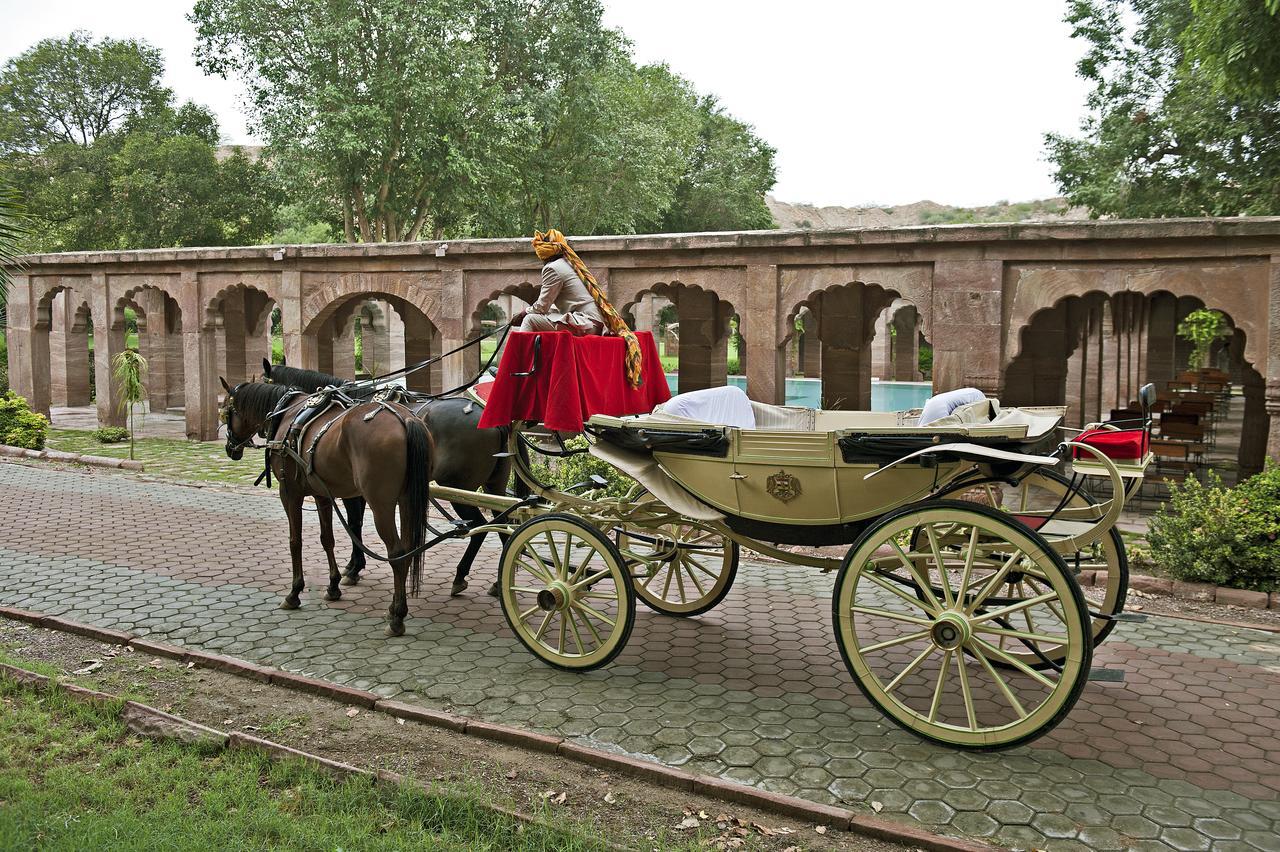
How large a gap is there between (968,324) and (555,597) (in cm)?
796

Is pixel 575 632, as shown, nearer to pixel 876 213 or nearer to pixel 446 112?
pixel 446 112

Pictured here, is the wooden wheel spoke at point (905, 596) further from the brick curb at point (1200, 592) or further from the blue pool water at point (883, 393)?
the blue pool water at point (883, 393)

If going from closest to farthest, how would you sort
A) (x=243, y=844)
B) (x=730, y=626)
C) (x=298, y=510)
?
(x=243, y=844) < (x=730, y=626) < (x=298, y=510)

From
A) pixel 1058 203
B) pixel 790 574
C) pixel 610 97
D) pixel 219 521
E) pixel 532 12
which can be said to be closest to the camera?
pixel 790 574

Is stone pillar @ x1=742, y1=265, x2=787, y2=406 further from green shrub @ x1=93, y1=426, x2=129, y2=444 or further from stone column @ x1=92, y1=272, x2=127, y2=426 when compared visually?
A: stone column @ x1=92, y1=272, x2=127, y2=426

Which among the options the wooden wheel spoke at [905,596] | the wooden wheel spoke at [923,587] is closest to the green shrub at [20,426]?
the wooden wheel spoke at [905,596]

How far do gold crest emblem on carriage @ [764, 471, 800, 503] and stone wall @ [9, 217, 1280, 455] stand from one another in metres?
7.40

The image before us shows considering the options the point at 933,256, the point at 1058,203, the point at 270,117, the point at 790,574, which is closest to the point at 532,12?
the point at 270,117

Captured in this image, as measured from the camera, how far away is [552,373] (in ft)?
20.1

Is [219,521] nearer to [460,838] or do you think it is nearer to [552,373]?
[552,373]

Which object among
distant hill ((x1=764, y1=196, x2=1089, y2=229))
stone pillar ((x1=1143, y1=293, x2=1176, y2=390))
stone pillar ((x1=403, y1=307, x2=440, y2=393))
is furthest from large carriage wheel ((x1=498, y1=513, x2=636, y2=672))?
distant hill ((x1=764, y1=196, x2=1089, y2=229))

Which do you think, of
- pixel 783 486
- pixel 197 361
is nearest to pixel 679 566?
pixel 783 486

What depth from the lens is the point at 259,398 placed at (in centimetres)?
771

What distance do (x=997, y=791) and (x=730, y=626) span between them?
2.72 meters
